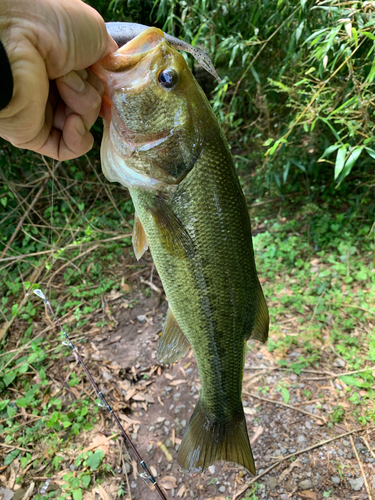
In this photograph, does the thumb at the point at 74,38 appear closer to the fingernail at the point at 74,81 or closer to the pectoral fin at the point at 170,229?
the fingernail at the point at 74,81

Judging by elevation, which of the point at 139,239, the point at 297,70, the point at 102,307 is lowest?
the point at 102,307

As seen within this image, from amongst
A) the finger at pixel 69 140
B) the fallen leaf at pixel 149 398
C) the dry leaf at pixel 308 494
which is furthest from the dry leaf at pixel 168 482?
the finger at pixel 69 140

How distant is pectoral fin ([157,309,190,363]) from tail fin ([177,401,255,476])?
0.37 meters

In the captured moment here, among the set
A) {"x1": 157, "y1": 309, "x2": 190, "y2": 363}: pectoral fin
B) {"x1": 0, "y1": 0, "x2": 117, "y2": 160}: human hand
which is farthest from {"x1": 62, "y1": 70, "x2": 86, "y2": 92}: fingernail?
{"x1": 157, "y1": 309, "x2": 190, "y2": 363}: pectoral fin

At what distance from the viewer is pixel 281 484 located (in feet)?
7.18

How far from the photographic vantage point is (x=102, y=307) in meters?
3.82

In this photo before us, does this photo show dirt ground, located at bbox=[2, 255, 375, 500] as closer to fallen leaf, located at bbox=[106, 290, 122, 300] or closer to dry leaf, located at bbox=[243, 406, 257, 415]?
dry leaf, located at bbox=[243, 406, 257, 415]

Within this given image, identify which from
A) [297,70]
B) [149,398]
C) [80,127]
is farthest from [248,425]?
[297,70]

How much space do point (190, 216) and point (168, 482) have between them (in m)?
2.25

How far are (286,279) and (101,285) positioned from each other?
2.46m

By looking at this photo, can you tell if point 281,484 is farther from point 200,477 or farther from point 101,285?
point 101,285

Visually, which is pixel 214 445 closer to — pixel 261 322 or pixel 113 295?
pixel 261 322

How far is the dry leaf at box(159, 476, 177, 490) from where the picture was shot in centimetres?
230

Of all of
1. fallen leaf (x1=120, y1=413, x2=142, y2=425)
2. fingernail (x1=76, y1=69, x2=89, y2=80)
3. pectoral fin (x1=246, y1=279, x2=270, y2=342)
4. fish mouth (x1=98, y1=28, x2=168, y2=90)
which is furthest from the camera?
fallen leaf (x1=120, y1=413, x2=142, y2=425)
